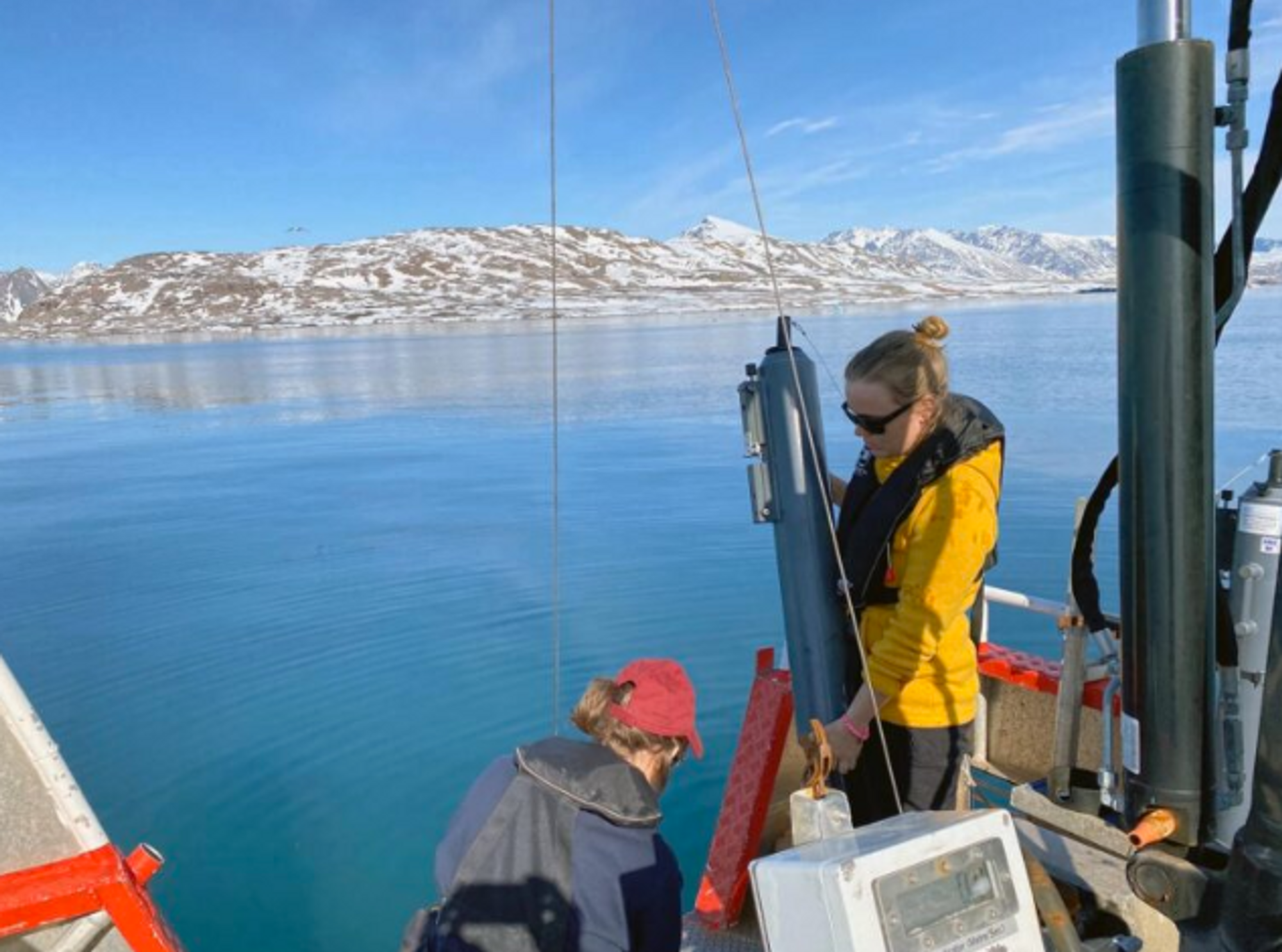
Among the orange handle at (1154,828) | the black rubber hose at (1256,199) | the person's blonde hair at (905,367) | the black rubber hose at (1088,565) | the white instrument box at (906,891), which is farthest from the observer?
the person's blonde hair at (905,367)

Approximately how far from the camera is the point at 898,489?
2.40m

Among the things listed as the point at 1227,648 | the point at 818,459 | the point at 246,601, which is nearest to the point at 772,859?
the point at 1227,648

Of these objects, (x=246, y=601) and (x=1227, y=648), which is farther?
(x=246, y=601)

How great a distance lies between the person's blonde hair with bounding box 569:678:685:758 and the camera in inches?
74.8

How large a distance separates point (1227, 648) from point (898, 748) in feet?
2.85

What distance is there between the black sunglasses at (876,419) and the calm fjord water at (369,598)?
287 centimetres

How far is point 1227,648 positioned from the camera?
80.4 inches

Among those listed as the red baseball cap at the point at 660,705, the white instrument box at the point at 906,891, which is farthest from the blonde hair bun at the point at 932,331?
the white instrument box at the point at 906,891

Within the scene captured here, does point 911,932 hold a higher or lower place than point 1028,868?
higher

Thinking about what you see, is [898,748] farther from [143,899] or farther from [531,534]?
[531,534]

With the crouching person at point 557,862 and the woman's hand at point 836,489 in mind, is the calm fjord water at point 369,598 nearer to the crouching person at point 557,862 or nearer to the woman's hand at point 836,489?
the woman's hand at point 836,489

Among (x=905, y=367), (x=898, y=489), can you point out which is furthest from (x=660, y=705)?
(x=905, y=367)

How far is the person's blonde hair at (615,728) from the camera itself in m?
1.90

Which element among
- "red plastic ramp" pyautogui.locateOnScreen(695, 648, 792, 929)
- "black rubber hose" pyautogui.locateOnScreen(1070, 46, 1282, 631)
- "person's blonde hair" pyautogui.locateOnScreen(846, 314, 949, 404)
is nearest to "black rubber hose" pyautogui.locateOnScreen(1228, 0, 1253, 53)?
"black rubber hose" pyautogui.locateOnScreen(1070, 46, 1282, 631)
